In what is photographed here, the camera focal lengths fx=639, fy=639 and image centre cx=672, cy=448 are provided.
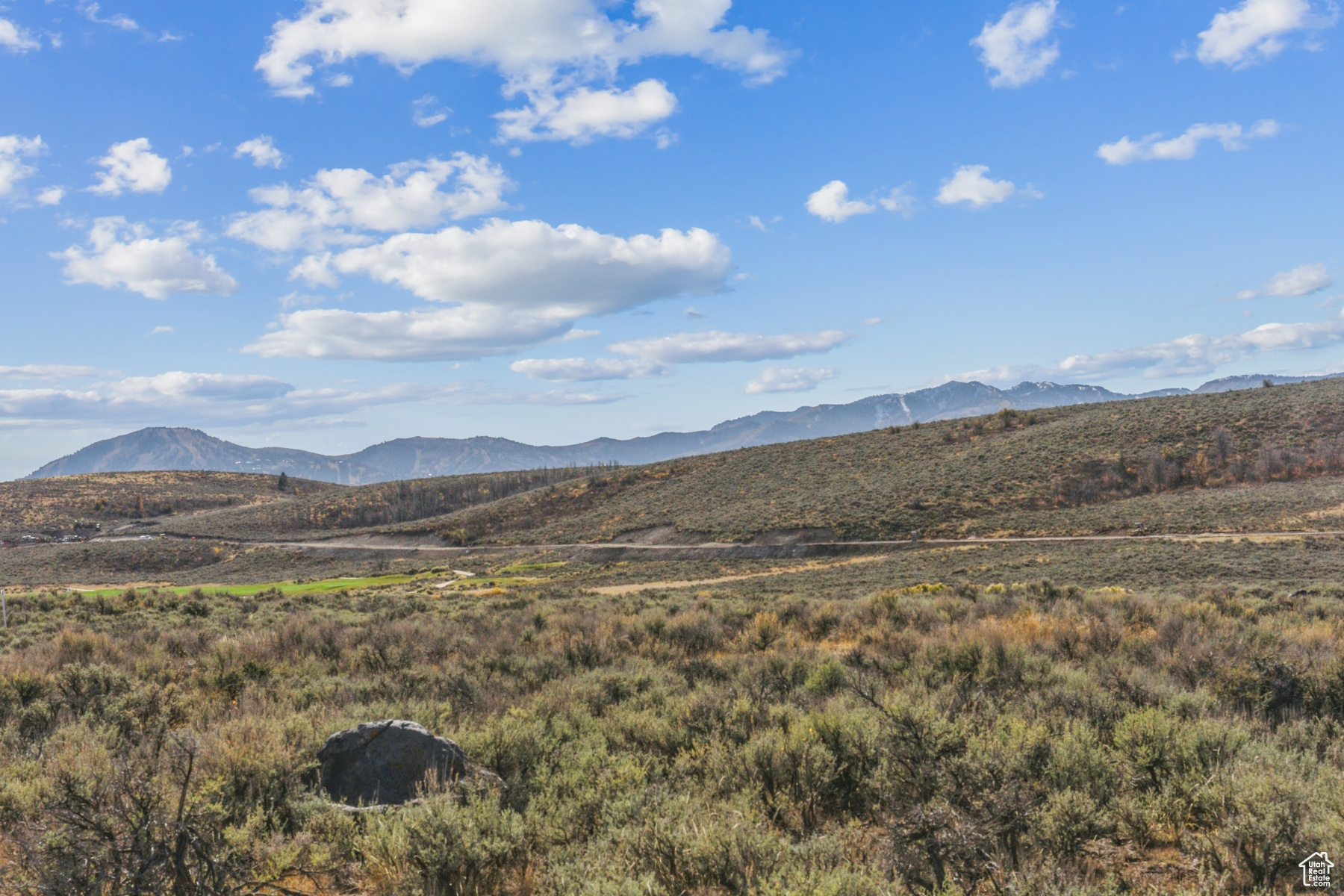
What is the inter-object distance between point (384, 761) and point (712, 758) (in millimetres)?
2872

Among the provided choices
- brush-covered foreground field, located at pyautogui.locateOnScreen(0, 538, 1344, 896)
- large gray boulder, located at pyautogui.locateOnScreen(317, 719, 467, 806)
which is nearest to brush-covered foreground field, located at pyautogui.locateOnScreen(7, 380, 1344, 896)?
brush-covered foreground field, located at pyautogui.locateOnScreen(0, 538, 1344, 896)

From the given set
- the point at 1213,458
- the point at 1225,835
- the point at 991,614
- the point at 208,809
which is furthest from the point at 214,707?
the point at 1213,458

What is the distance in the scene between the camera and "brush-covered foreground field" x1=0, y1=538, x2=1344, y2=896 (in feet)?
12.6

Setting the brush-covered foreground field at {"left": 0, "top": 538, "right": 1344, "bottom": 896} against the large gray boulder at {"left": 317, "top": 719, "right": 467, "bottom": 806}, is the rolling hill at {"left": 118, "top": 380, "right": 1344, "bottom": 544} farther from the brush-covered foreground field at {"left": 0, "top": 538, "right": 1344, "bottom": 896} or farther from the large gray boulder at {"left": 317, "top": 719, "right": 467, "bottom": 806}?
the large gray boulder at {"left": 317, "top": 719, "right": 467, "bottom": 806}

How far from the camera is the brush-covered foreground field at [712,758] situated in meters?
3.83

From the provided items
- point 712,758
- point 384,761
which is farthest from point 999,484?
point 384,761

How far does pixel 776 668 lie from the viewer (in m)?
9.20

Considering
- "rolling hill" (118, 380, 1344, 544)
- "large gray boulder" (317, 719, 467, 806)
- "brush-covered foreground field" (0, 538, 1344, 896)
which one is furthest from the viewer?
"rolling hill" (118, 380, 1344, 544)

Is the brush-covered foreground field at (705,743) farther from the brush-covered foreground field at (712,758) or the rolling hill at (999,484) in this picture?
the rolling hill at (999,484)

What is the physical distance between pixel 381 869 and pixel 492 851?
76 cm

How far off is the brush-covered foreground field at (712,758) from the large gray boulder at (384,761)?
0.81 feet

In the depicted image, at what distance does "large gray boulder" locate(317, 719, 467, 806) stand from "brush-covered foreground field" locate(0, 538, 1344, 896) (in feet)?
0.81

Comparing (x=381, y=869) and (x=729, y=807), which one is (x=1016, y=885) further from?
(x=381, y=869)

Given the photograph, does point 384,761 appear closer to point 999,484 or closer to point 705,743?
point 705,743
